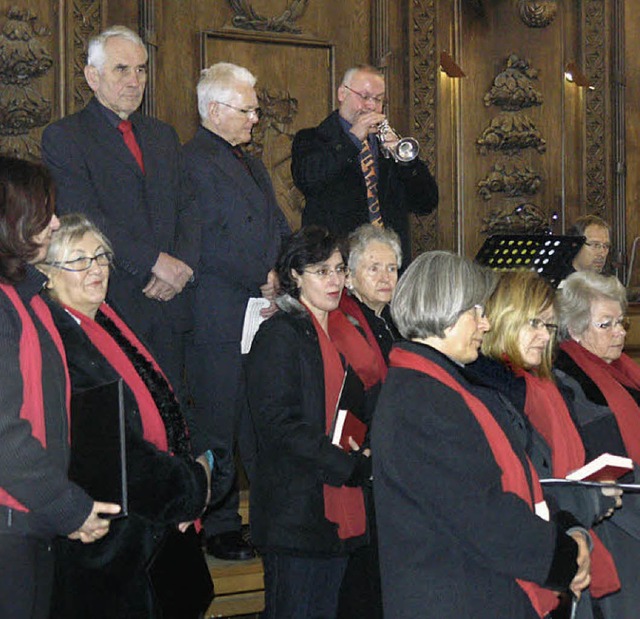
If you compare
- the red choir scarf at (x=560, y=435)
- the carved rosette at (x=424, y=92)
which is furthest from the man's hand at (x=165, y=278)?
the carved rosette at (x=424, y=92)

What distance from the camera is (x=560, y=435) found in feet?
10.1

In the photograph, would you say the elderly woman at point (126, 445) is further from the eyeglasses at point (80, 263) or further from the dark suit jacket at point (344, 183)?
the dark suit jacket at point (344, 183)

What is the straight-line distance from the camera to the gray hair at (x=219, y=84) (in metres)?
4.24

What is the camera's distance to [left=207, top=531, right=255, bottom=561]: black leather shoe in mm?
3904

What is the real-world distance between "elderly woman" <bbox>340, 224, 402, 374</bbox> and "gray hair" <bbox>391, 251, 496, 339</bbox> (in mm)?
1247

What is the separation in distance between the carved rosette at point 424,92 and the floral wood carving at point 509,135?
343mm

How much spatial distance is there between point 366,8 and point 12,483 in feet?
14.3

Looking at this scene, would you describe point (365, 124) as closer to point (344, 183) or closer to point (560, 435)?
point (344, 183)

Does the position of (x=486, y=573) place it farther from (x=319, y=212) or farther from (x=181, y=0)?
(x=181, y=0)

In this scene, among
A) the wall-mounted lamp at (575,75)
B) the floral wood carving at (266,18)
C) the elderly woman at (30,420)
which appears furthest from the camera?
the wall-mounted lamp at (575,75)

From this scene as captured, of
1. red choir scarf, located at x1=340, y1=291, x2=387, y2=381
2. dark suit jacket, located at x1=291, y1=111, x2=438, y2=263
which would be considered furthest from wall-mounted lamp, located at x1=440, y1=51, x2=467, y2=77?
red choir scarf, located at x1=340, y1=291, x2=387, y2=381

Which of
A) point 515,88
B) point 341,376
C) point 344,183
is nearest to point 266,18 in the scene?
point 515,88

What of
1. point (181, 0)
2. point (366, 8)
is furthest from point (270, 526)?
point (366, 8)

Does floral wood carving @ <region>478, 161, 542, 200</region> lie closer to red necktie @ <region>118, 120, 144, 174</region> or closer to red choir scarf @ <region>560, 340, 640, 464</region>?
red choir scarf @ <region>560, 340, 640, 464</region>
